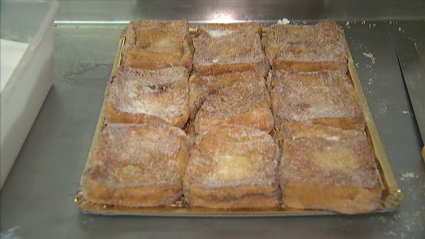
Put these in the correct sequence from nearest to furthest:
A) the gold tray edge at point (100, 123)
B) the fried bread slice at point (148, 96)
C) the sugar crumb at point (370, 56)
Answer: the gold tray edge at point (100, 123) < the fried bread slice at point (148, 96) < the sugar crumb at point (370, 56)

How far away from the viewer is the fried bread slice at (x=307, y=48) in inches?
63.5

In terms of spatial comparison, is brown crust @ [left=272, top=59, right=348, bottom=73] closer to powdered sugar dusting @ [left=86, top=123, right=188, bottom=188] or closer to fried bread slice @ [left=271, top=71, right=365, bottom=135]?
fried bread slice @ [left=271, top=71, right=365, bottom=135]

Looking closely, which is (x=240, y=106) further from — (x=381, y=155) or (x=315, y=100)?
(x=381, y=155)

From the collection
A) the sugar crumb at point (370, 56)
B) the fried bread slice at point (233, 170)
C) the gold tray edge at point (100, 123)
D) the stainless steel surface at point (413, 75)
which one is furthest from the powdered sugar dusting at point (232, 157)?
the sugar crumb at point (370, 56)

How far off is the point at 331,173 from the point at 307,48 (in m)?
0.62

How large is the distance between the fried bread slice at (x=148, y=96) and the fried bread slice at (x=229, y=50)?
0.36 feet

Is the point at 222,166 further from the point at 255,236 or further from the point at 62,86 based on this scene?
the point at 62,86

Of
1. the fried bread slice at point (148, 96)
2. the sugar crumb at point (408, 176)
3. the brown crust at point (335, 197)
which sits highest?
the fried bread slice at point (148, 96)

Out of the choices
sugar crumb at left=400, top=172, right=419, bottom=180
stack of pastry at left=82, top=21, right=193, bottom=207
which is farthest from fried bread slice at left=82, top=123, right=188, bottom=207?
sugar crumb at left=400, top=172, right=419, bottom=180

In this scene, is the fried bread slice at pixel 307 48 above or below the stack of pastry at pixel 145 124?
above

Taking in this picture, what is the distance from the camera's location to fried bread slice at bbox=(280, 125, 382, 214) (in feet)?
3.88

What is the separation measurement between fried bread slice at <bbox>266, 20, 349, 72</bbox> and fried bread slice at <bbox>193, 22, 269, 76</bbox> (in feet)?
0.18

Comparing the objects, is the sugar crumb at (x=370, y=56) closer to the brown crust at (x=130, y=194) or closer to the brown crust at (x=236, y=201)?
the brown crust at (x=236, y=201)

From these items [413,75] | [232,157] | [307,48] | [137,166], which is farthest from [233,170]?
[413,75]
